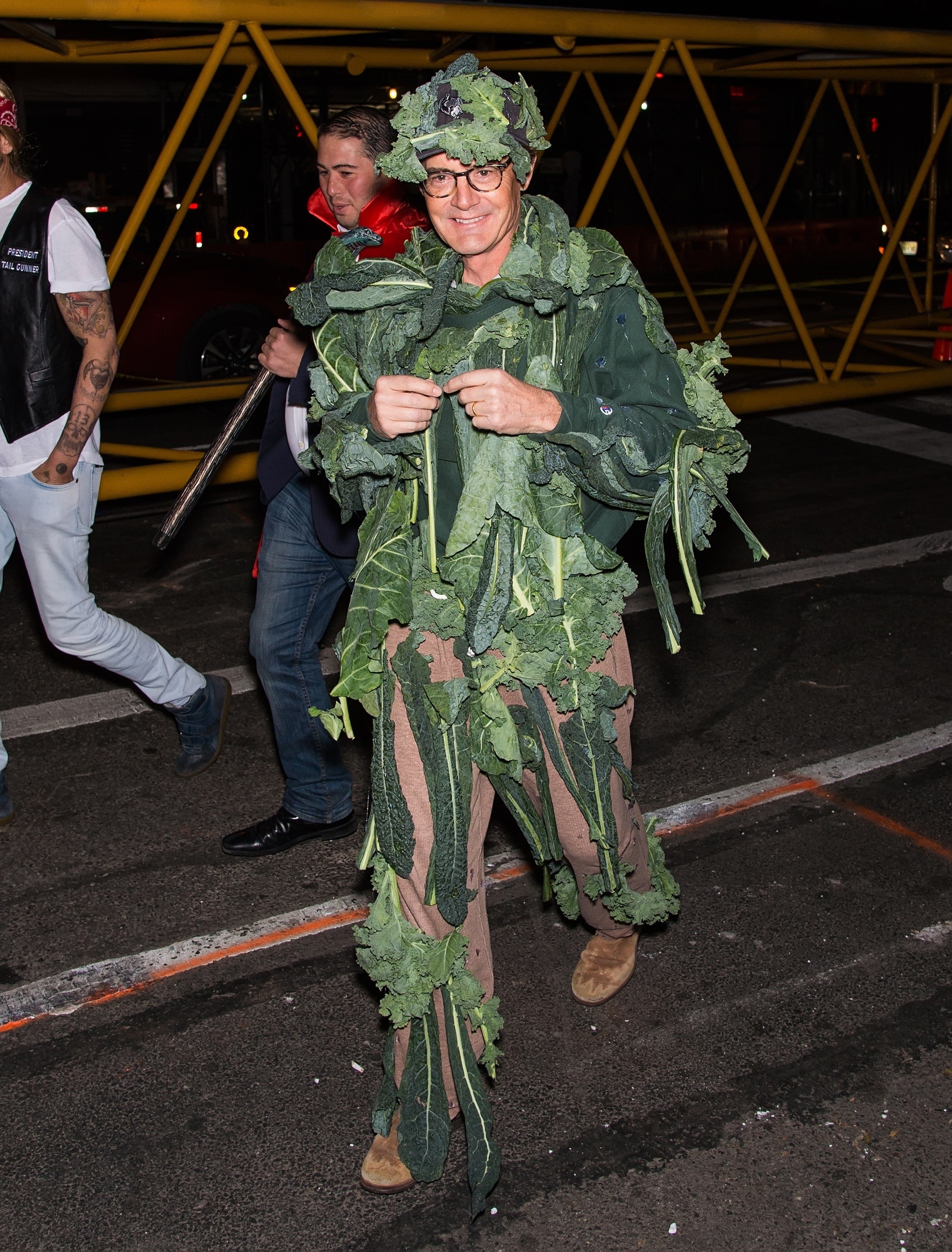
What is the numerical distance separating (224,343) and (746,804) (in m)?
7.44

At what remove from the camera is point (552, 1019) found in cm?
311

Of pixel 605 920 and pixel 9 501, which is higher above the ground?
pixel 9 501

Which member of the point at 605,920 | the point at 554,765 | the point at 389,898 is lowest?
the point at 605,920

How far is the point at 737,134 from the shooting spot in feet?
88.6

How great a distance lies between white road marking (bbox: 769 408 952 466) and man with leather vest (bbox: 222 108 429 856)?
5717 millimetres

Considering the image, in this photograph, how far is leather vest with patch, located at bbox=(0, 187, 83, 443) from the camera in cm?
358

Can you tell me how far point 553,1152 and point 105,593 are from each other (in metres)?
4.09

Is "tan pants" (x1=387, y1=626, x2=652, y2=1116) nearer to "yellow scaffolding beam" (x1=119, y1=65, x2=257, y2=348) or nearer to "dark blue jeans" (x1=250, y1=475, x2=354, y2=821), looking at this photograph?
"dark blue jeans" (x1=250, y1=475, x2=354, y2=821)

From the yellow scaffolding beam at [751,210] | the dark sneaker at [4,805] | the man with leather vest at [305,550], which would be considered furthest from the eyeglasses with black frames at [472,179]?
the yellow scaffolding beam at [751,210]

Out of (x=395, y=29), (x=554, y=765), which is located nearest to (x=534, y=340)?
(x=554, y=765)

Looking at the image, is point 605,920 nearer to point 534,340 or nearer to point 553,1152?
point 553,1152

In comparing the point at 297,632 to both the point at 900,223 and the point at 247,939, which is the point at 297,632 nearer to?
the point at 247,939

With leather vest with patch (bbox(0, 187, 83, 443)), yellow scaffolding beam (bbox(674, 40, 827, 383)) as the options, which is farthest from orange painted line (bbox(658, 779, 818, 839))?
yellow scaffolding beam (bbox(674, 40, 827, 383))

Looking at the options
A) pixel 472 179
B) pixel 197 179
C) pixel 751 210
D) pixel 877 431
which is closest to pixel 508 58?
pixel 751 210
